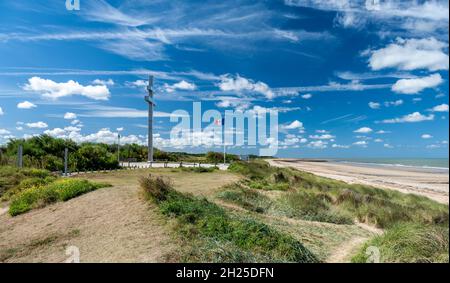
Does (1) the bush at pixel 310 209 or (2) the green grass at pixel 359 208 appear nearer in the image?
(2) the green grass at pixel 359 208

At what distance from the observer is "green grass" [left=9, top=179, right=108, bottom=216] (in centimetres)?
1079

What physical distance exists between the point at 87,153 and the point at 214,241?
24872 millimetres

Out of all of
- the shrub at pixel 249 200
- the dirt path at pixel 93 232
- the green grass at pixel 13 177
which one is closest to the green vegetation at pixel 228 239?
the dirt path at pixel 93 232

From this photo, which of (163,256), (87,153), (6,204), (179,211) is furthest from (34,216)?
(87,153)

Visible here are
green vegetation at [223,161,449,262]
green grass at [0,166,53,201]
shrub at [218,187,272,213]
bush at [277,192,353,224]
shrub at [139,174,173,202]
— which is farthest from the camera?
green grass at [0,166,53,201]

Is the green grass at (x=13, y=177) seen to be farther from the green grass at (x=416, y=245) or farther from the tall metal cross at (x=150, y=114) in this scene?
the tall metal cross at (x=150, y=114)

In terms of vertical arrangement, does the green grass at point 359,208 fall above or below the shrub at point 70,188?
below

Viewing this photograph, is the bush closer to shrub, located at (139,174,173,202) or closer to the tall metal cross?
shrub, located at (139,174,173,202)

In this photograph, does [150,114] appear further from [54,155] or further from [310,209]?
[310,209]

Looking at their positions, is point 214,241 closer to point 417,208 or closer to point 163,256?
point 163,256

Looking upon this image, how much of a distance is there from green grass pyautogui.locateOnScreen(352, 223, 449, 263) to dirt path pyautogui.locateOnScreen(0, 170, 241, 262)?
13.2 ft

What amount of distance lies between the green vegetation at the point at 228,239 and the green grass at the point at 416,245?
1.44 m

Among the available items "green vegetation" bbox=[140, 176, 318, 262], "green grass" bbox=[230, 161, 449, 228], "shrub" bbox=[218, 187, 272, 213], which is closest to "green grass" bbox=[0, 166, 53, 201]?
"shrub" bbox=[218, 187, 272, 213]

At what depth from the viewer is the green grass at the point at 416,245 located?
607cm
